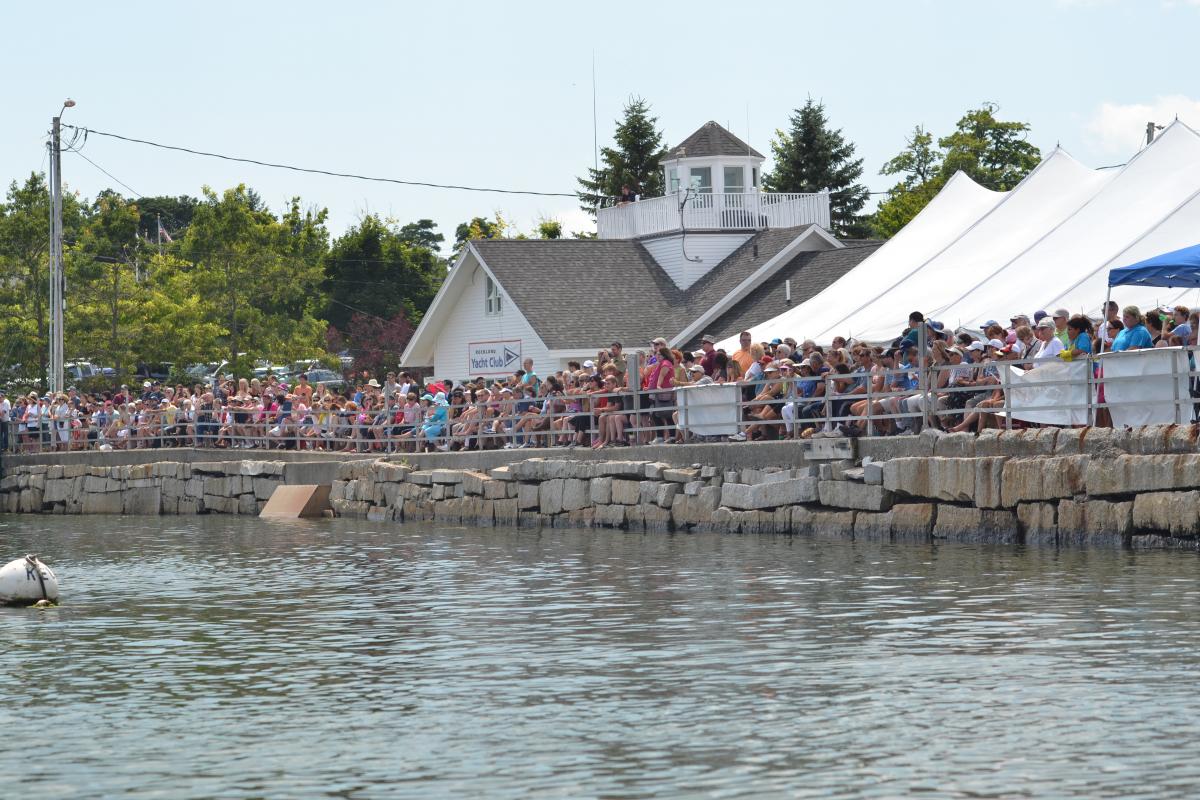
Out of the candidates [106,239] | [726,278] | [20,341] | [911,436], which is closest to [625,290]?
[726,278]

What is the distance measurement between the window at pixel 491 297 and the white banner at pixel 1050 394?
24352mm

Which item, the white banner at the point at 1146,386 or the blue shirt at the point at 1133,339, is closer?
the white banner at the point at 1146,386

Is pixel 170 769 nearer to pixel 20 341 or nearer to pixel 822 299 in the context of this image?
pixel 822 299

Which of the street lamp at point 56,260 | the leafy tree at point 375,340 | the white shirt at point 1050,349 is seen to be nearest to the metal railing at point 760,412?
the white shirt at point 1050,349

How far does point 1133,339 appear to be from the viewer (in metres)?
18.1

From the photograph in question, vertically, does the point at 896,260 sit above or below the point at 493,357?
above

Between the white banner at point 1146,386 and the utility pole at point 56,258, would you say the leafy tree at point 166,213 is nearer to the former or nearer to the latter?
the utility pole at point 56,258

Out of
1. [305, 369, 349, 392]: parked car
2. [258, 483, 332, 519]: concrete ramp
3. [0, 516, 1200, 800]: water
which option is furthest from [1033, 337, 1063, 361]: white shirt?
[305, 369, 349, 392]: parked car

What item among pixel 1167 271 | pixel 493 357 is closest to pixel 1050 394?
pixel 1167 271

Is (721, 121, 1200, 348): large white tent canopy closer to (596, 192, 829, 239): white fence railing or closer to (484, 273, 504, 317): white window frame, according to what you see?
(484, 273, 504, 317): white window frame

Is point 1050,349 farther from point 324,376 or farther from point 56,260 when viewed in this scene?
point 324,376

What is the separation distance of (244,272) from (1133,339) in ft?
148

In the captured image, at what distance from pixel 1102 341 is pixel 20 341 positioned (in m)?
38.8

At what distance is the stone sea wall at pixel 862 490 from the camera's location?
17.4m
